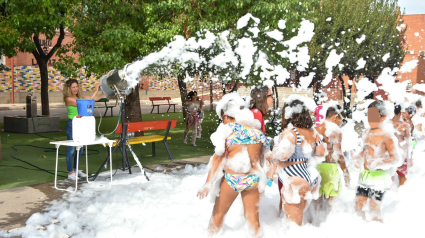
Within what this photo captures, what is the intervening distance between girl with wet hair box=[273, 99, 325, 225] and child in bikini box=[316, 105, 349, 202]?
1.55 ft

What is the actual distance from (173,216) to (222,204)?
1233 millimetres

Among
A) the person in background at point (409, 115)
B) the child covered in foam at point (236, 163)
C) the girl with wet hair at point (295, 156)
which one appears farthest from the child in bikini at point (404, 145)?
the child covered in foam at point (236, 163)

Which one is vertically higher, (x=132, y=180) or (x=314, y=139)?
(x=314, y=139)

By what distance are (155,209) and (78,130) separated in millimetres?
1691

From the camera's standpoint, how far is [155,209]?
5184 millimetres

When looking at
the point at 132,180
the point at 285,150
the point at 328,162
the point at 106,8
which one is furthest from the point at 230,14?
the point at 285,150

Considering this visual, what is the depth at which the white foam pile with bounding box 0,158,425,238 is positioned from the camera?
14.3 ft

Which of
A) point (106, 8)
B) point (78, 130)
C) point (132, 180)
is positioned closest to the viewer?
point (78, 130)

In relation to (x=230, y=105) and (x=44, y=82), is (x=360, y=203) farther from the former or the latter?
(x=44, y=82)

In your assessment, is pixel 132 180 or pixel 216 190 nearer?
pixel 216 190

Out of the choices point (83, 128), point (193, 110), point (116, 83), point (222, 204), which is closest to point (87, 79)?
point (193, 110)

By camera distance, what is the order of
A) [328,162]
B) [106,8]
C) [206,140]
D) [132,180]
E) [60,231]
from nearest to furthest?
[60,231], [328,162], [132,180], [106,8], [206,140]

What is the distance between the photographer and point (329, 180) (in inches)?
173

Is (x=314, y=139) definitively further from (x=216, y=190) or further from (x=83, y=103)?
(x=83, y=103)
